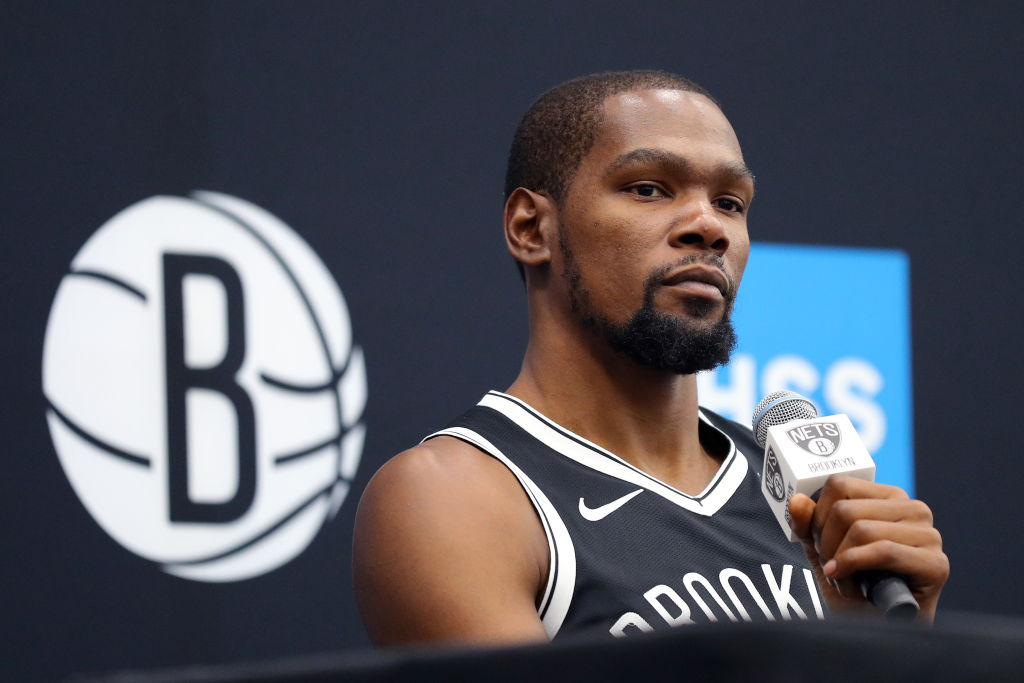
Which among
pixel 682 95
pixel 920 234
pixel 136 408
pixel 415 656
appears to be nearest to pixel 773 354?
pixel 920 234

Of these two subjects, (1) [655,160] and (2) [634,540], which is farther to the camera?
(1) [655,160]

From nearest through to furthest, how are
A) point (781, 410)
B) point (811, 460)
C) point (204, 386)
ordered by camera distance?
point (811, 460) < point (781, 410) < point (204, 386)

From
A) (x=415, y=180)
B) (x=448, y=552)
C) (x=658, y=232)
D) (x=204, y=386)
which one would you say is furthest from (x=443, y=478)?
(x=415, y=180)

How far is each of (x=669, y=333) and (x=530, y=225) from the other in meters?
0.27

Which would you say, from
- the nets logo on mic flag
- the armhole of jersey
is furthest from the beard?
the nets logo on mic flag

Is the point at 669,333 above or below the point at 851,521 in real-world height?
above

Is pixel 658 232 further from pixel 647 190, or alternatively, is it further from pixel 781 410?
pixel 781 410

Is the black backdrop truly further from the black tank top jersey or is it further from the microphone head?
the microphone head

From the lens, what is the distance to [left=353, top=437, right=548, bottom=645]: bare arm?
1126 millimetres

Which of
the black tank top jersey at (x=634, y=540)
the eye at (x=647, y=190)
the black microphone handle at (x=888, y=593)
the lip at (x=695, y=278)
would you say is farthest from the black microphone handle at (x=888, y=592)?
the eye at (x=647, y=190)

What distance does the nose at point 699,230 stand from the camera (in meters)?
1.37

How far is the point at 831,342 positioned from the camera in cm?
245

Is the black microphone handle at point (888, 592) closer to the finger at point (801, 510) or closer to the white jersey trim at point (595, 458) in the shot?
the finger at point (801, 510)

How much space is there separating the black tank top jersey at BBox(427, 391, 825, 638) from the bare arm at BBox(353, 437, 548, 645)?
0.11 feet
